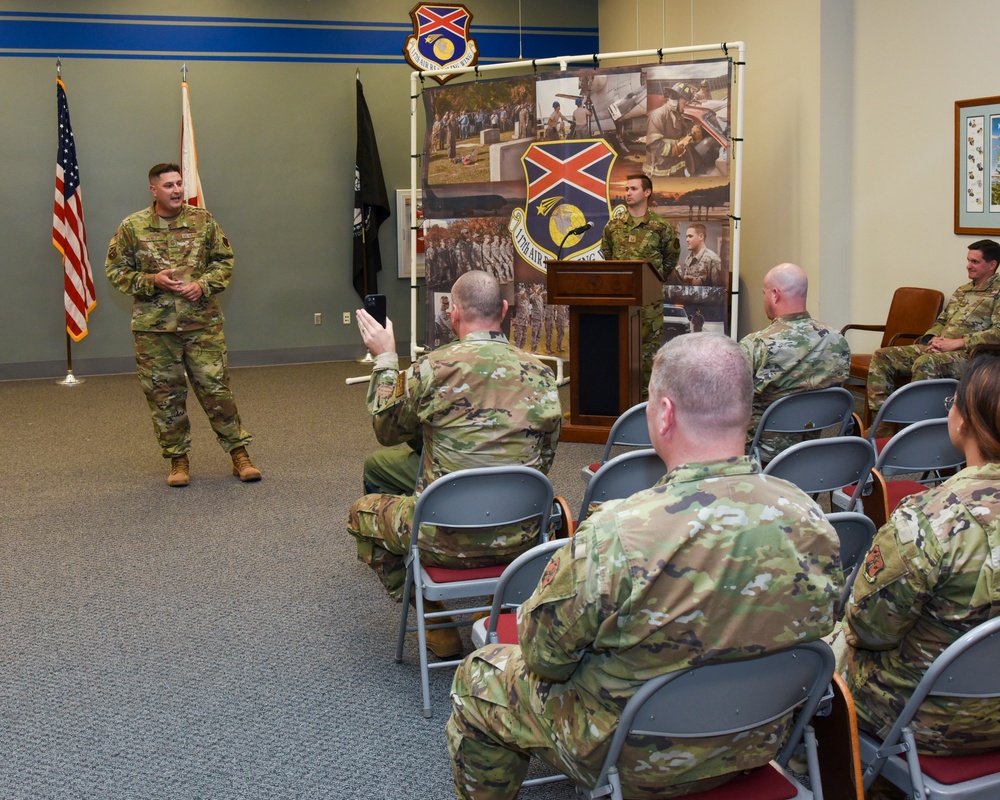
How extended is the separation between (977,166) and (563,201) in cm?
285

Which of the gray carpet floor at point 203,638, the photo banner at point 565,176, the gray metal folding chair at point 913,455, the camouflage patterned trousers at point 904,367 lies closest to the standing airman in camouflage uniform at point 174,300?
the gray carpet floor at point 203,638

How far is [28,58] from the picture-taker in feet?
28.7

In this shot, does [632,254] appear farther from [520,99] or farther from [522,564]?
[522,564]

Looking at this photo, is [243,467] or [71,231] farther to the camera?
[71,231]

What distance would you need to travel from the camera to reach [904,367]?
6027mm

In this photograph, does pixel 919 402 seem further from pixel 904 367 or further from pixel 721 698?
pixel 721 698

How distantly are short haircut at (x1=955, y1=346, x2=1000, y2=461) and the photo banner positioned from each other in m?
5.19

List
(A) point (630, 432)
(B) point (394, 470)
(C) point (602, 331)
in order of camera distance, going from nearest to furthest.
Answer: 1. (A) point (630, 432)
2. (B) point (394, 470)
3. (C) point (602, 331)

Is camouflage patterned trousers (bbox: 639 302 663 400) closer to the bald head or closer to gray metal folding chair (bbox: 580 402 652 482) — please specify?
the bald head

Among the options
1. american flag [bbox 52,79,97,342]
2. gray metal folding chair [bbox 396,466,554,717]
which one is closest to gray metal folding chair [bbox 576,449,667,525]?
gray metal folding chair [bbox 396,466,554,717]

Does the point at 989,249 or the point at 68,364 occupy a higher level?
the point at 989,249

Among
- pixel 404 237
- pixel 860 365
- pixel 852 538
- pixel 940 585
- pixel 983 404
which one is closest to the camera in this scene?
pixel 940 585

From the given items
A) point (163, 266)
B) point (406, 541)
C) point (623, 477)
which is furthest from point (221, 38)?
point (623, 477)

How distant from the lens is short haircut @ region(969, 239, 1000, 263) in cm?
580
